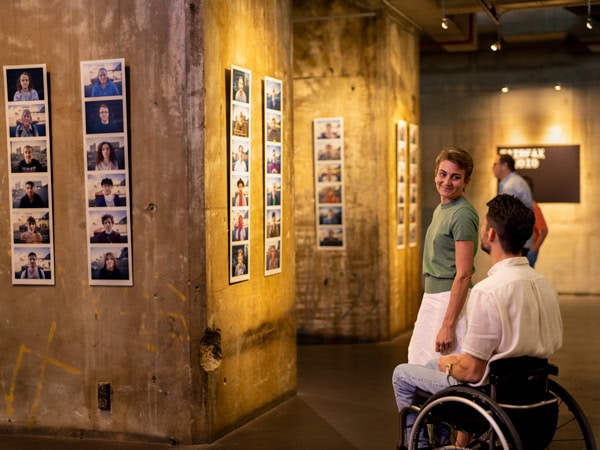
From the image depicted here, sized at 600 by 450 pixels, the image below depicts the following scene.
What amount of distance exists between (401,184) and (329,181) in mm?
903

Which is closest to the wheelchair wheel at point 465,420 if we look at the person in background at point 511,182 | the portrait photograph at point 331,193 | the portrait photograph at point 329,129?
the person in background at point 511,182

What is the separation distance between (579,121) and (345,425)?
858 cm

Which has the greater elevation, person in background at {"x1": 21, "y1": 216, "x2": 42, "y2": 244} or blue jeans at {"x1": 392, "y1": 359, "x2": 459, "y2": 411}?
person in background at {"x1": 21, "y1": 216, "x2": 42, "y2": 244}

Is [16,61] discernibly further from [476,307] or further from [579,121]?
[579,121]

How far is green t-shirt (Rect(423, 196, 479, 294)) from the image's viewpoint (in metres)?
4.70

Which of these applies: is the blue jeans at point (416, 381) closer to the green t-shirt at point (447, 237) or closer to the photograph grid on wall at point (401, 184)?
the green t-shirt at point (447, 237)

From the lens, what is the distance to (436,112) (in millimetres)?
14141

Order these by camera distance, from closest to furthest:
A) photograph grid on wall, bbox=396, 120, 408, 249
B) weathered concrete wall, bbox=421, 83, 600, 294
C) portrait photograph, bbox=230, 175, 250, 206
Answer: portrait photograph, bbox=230, 175, 250, 206
photograph grid on wall, bbox=396, 120, 408, 249
weathered concrete wall, bbox=421, 83, 600, 294

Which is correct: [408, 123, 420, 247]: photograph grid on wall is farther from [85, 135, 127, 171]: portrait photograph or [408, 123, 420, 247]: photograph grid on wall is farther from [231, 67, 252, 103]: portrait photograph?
[85, 135, 127, 171]: portrait photograph

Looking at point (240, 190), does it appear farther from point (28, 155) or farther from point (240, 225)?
point (28, 155)

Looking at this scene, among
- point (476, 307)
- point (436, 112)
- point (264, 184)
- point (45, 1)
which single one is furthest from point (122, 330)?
point (436, 112)

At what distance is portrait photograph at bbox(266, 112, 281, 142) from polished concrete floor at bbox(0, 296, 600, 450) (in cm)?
185

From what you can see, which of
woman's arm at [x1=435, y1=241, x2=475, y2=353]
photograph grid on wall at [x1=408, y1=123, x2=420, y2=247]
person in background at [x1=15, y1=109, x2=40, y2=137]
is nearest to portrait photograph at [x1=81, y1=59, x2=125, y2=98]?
person in background at [x1=15, y1=109, x2=40, y2=137]

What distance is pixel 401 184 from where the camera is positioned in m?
10.0
